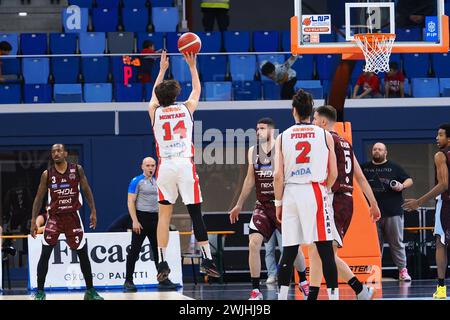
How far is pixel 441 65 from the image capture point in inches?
858

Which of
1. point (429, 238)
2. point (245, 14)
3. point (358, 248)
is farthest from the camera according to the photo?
point (245, 14)

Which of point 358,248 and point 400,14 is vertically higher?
point 400,14

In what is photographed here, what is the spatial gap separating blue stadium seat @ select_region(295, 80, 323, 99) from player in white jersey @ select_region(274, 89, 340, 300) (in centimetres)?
952

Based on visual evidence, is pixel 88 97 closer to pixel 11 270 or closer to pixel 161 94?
pixel 11 270

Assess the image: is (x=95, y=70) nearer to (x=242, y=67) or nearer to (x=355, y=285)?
(x=242, y=67)

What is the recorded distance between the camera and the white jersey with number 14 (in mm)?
10914

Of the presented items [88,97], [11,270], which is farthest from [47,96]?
[11,270]

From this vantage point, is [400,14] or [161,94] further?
[400,14]

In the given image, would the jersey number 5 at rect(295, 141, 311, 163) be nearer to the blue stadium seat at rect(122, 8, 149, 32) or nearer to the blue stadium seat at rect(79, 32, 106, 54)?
the blue stadium seat at rect(79, 32, 106, 54)

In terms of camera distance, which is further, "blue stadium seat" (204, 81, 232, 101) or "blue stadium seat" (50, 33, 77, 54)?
"blue stadium seat" (50, 33, 77, 54)

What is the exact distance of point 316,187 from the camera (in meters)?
11.0

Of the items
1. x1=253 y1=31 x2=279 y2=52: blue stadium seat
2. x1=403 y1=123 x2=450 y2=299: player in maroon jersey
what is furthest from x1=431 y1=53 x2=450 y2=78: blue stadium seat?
x1=403 y1=123 x2=450 y2=299: player in maroon jersey

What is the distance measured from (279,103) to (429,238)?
367 centimetres

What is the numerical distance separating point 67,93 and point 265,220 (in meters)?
8.58
